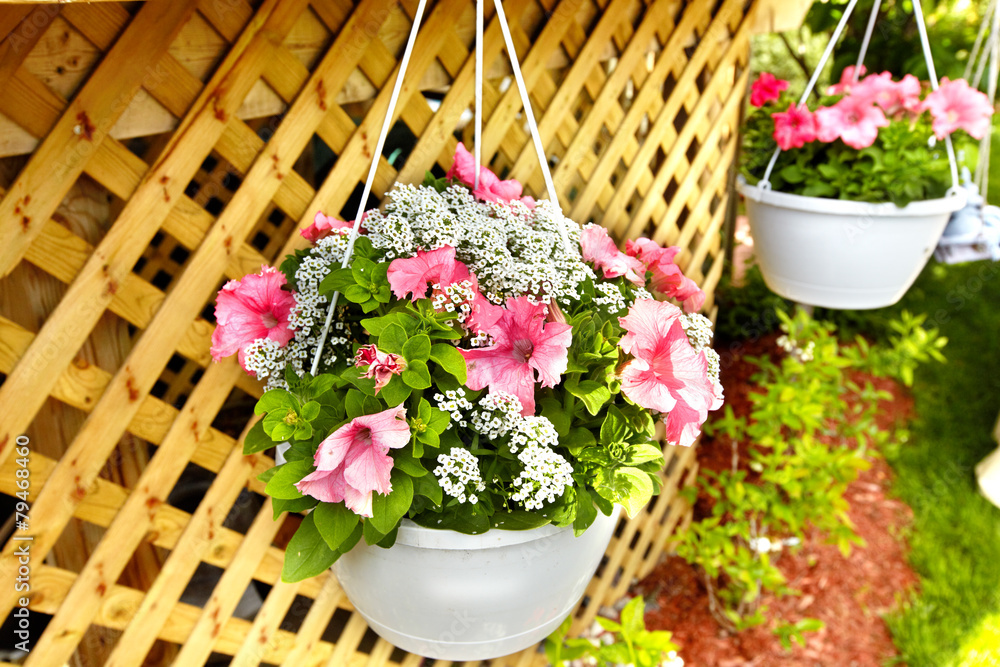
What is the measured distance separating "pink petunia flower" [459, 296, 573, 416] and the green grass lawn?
1.73 m

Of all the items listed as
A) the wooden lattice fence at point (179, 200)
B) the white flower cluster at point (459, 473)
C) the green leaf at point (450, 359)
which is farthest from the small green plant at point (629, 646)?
the green leaf at point (450, 359)

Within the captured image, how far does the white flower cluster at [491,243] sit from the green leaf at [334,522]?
29 centimetres

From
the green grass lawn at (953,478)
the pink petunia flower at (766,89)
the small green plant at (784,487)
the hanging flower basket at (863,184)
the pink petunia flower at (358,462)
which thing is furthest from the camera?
the green grass lawn at (953,478)

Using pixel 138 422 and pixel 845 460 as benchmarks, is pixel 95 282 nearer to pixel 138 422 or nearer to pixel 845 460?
pixel 138 422

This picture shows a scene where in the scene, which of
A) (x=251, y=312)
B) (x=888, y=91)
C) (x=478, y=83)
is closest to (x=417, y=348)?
(x=251, y=312)

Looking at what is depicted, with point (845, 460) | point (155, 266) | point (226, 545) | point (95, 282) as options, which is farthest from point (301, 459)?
point (845, 460)

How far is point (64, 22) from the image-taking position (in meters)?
0.81

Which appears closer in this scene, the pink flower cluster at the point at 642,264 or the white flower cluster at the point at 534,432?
the white flower cluster at the point at 534,432

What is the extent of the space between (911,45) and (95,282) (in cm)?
250

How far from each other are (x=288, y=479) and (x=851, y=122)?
4.21ft

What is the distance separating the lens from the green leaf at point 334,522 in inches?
27.6

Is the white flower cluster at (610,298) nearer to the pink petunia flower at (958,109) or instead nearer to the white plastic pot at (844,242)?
the white plastic pot at (844,242)

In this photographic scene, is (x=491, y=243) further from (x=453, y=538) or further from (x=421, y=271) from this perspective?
(x=453, y=538)

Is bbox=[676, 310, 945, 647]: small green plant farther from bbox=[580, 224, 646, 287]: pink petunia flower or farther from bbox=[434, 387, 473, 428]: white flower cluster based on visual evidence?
bbox=[434, 387, 473, 428]: white flower cluster
